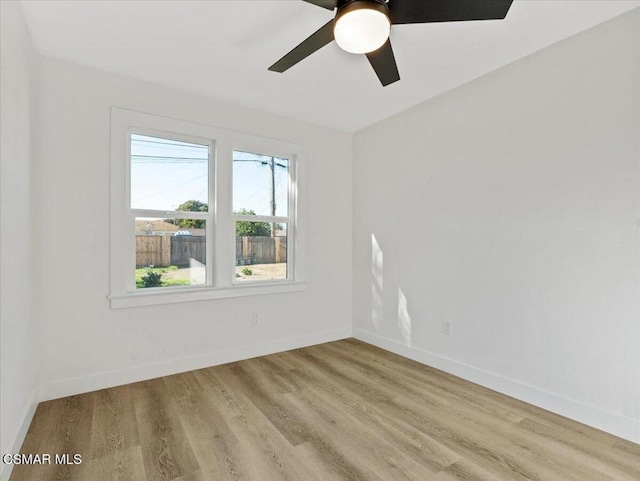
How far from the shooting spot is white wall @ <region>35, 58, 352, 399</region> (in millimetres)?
2580

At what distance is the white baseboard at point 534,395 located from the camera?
2.13 m

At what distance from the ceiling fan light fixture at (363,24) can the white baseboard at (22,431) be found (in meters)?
2.64

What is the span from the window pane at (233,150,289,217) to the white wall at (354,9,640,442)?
4.07ft

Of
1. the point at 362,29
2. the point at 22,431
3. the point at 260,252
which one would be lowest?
the point at 22,431

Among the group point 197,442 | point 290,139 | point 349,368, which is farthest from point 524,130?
point 197,442

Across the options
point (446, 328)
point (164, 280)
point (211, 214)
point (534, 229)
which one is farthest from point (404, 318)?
point (164, 280)

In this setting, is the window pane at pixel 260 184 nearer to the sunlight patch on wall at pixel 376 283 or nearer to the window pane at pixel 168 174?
the window pane at pixel 168 174

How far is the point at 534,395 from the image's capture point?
2533 millimetres

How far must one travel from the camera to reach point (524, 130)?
8.61ft

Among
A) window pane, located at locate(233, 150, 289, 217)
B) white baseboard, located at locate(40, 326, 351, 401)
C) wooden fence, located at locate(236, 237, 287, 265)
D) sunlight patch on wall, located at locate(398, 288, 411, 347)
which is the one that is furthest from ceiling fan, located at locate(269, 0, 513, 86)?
white baseboard, located at locate(40, 326, 351, 401)

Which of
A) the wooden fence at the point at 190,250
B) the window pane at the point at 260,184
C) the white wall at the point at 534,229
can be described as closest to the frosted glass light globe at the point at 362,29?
the white wall at the point at 534,229

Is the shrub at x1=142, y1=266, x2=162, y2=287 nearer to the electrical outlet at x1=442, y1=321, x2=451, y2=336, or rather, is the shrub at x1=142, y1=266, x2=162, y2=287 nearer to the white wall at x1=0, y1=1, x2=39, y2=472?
the white wall at x1=0, y1=1, x2=39, y2=472

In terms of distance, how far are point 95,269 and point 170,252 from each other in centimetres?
60

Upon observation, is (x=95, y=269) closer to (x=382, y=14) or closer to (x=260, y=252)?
(x=260, y=252)
